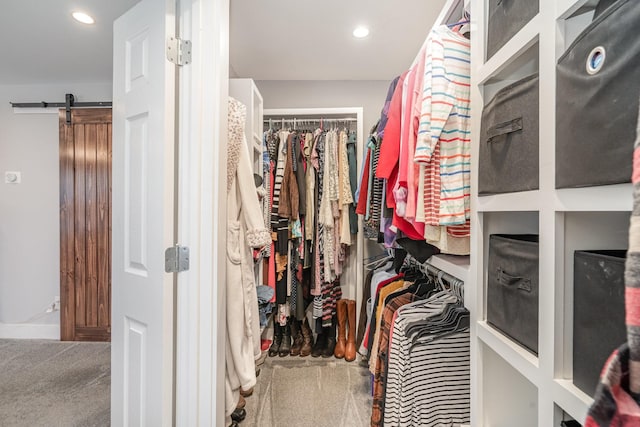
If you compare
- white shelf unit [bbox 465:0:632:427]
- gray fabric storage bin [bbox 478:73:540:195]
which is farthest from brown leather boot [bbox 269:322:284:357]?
gray fabric storage bin [bbox 478:73:540:195]

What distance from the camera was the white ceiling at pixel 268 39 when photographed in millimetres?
1770

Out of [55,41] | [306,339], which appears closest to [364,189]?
[306,339]

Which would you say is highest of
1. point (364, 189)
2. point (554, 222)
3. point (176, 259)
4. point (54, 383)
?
point (364, 189)

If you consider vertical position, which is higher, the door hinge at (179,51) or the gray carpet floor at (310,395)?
the door hinge at (179,51)

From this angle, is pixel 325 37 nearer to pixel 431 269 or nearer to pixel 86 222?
pixel 431 269

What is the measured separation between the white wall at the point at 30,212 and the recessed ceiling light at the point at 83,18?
39.9 inches

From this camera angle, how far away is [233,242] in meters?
1.29

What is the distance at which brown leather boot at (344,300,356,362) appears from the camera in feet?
7.79

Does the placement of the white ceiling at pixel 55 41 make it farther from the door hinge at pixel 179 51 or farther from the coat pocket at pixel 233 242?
the coat pocket at pixel 233 242

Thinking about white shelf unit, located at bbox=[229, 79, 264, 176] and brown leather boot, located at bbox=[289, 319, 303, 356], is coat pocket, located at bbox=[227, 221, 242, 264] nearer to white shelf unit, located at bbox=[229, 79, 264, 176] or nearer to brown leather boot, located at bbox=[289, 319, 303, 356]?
white shelf unit, located at bbox=[229, 79, 264, 176]

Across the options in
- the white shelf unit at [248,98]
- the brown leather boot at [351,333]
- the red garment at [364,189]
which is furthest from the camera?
the brown leather boot at [351,333]

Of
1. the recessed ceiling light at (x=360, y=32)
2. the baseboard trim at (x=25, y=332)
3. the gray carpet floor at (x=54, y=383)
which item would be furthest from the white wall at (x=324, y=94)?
the baseboard trim at (x=25, y=332)

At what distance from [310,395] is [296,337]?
641 millimetres

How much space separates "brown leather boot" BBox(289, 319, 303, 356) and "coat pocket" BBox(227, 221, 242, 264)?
1478 mm
